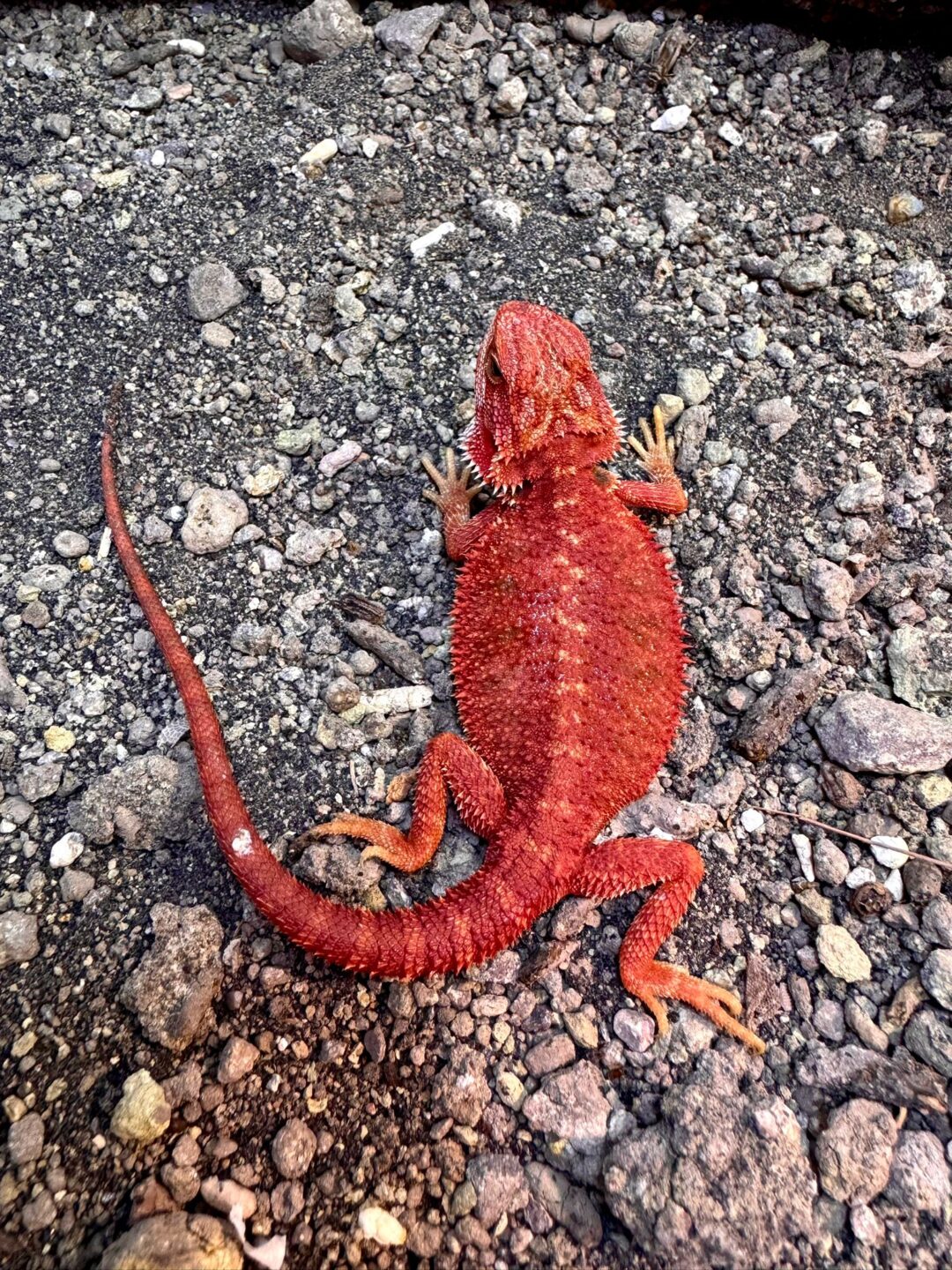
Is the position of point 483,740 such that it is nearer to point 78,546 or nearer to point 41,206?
point 78,546

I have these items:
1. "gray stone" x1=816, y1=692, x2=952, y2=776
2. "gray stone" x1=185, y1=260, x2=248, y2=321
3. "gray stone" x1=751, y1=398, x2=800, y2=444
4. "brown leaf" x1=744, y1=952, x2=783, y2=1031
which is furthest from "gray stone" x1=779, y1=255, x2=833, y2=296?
"brown leaf" x1=744, y1=952, x2=783, y2=1031

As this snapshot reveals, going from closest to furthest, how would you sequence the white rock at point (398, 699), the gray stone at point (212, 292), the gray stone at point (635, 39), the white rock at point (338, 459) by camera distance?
1. the white rock at point (398, 699)
2. the white rock at point (338, 459)
3. the gray stone at point (212, 292)
4. the gray stone at point (635, 39)

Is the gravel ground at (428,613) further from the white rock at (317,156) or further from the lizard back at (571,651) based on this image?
the lizard back at (571,651)

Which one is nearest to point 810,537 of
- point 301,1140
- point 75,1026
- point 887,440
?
point 887,440

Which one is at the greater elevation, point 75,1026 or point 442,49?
point 442,49

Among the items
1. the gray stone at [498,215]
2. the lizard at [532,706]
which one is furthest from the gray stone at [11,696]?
the gray stone at [498,215]

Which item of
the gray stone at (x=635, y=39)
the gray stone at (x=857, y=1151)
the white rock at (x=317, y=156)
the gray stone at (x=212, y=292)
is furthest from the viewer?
the gray stone at (x=635, y=39)

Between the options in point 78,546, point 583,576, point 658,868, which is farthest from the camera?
point 78,546
